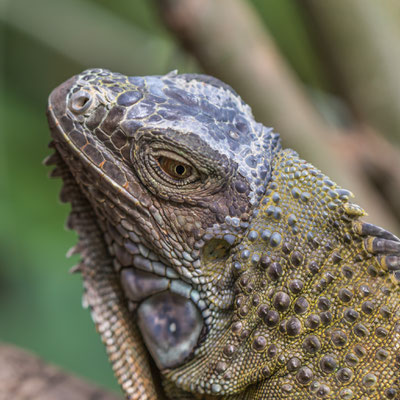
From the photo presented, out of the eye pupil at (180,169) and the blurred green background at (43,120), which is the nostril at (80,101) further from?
the blurred green background at (43,120)

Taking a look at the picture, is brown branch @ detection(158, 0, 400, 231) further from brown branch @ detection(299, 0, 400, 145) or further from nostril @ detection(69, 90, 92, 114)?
nostril @ detection(69, 90, 92, 114)

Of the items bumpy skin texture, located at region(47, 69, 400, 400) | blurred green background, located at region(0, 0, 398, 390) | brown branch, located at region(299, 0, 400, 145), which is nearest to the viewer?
bumpy skin texture, located at region(47, 69, 400, 400)

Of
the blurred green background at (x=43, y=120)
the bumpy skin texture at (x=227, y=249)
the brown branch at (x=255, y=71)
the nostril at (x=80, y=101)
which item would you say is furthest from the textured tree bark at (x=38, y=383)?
the blurred green background at (x=43, y=120)

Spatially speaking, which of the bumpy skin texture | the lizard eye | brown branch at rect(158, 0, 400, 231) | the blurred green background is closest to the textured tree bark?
the bumpy skin texture

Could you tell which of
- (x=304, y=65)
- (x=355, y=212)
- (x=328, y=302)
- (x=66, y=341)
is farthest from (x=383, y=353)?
(x=304, y=65)

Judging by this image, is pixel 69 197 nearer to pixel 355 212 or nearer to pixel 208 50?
pixel 355 212

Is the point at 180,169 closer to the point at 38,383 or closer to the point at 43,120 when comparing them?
the point at 38,383
